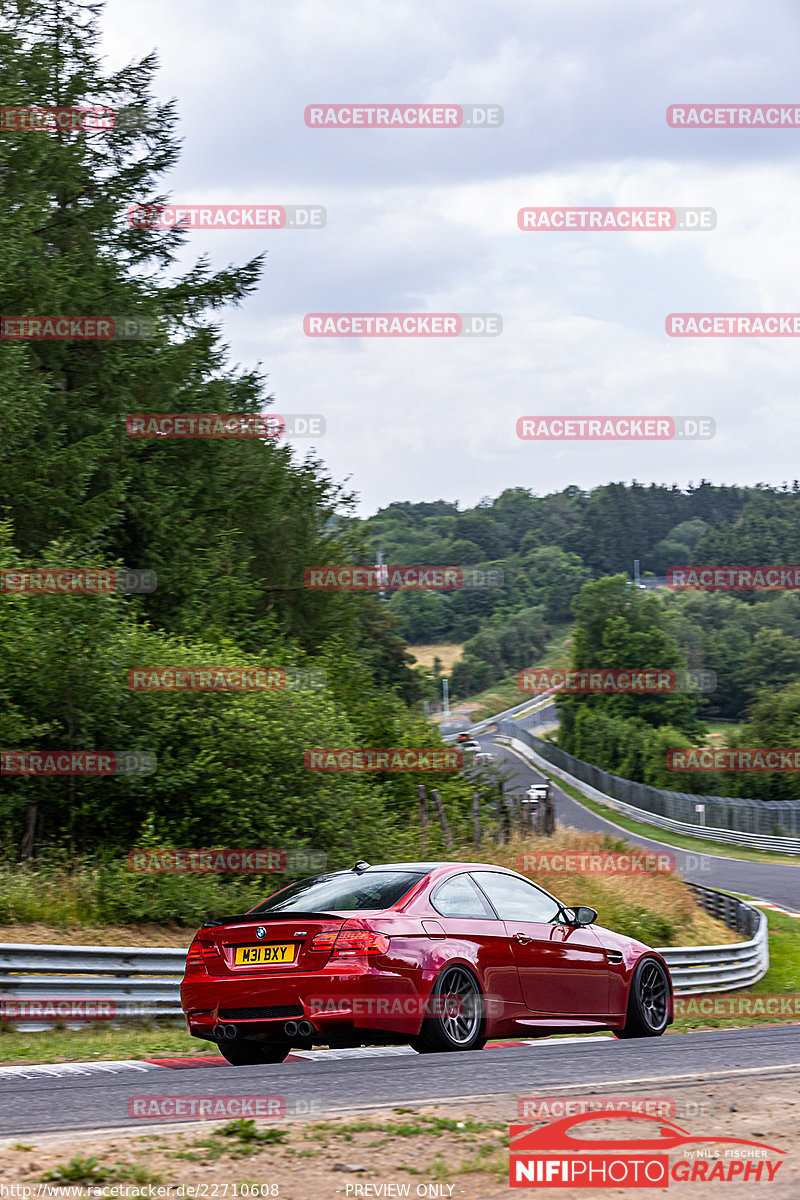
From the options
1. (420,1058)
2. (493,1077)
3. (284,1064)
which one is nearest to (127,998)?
(284,1064)

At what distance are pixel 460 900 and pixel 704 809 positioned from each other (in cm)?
5317

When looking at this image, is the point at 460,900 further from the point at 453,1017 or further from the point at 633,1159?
the point at 633,1159

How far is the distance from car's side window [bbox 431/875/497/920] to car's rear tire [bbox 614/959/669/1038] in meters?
1.78

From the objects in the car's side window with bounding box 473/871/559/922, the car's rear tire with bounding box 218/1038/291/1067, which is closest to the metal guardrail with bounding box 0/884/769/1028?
the car's rear tire with bounding box 218/1038/291/1067

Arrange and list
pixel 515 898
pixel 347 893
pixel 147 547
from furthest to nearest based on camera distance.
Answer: pixel 147 547, pixel 515 898, pixel 347 893

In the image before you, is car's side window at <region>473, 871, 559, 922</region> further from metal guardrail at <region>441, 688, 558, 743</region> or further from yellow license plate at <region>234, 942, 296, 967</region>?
metal guardrail at <region>441, 688, 558, 743</region>

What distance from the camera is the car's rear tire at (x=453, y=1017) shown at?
26.7 feet

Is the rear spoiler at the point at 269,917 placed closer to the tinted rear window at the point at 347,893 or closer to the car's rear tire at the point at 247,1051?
the tinted rear window at the point at 347,893

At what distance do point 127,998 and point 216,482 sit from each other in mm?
16996

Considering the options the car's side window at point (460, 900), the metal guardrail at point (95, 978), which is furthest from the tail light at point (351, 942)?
the metal guardrail at point (95, 978)

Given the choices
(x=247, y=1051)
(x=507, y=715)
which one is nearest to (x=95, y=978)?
(x=247, y=1051)

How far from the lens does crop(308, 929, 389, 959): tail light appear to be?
788cm

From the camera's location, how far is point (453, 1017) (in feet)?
27.4

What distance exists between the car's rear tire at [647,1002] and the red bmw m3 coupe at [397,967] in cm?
36
